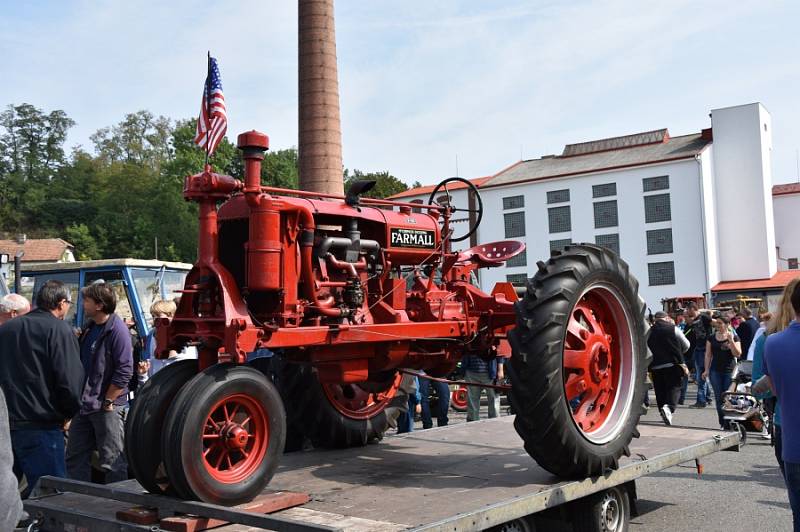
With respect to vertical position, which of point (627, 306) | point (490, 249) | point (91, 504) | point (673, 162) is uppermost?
point (673, 162)

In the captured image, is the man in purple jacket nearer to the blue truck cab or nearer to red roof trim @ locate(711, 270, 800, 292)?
the blue truck cab

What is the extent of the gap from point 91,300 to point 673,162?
48091 mm

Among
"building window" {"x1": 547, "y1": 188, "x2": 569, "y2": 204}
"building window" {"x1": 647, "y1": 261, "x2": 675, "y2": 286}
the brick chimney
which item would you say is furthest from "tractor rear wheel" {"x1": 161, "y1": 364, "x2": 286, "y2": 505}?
"building window" {"x1": 547, "y1": 188, "x2": 569, "y2": 204}

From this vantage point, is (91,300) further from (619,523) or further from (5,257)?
(5,257)

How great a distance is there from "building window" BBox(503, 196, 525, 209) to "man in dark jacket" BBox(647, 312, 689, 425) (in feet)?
147

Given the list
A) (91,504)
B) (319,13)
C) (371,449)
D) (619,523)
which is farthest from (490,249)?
(319,13)

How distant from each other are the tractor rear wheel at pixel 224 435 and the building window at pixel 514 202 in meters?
51.4

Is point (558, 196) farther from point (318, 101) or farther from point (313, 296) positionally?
point (313, 296)

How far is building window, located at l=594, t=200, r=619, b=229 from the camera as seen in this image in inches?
2042

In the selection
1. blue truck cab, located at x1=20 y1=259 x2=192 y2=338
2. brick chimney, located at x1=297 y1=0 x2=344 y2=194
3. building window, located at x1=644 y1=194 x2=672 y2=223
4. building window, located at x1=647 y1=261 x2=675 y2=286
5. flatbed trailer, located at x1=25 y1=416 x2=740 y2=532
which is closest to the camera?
flatbed trailer, located at x1=25 y1=416 x2=740 y2=532

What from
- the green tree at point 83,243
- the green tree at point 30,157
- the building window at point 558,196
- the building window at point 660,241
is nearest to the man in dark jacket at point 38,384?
the building window at point 660,241

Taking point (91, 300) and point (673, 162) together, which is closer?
point (91, 300)

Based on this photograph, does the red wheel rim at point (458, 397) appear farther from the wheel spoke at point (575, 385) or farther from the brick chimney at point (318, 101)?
the wheel spoke at point (575, 385)

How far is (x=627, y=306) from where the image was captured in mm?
5746
